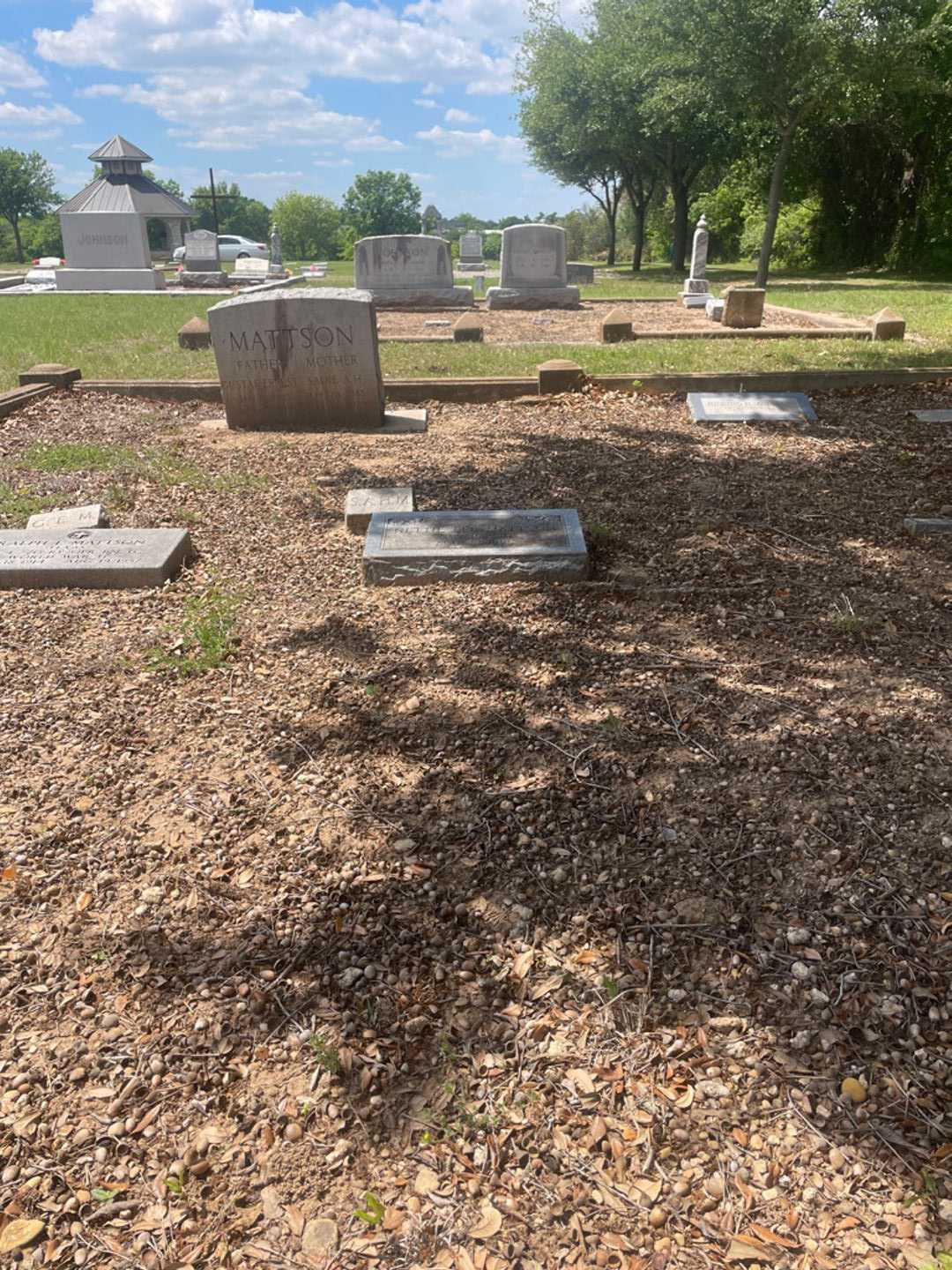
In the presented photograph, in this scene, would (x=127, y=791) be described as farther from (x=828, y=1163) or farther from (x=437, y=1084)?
(x=828, y=1163)

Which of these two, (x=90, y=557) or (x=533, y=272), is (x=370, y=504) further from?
(x=533, y=272)

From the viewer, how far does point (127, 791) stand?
314cm

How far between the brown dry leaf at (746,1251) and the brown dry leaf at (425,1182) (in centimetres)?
59

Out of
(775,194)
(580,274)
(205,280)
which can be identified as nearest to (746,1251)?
(775,194)

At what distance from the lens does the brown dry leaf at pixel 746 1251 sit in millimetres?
1707

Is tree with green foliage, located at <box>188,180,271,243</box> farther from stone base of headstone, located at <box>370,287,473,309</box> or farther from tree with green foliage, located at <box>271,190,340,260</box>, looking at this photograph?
stone base of headstone, located at <box>370,287,473,309</box>

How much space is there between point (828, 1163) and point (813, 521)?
410 centimetres

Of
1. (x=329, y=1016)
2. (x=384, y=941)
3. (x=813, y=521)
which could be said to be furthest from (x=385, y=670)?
(x=813, y=521)

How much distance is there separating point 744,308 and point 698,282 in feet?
22.5

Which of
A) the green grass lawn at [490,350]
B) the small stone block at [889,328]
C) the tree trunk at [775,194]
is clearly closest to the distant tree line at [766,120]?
the tree trunk at [775,194]

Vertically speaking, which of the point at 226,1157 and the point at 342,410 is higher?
the point at 342,410

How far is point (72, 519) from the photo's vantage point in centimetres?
555

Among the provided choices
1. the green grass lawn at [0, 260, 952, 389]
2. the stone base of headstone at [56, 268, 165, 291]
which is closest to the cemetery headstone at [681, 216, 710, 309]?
the green grass lawn at [0, 260, 952, 389]

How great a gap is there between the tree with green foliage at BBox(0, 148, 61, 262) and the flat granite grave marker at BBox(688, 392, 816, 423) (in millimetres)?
72679
